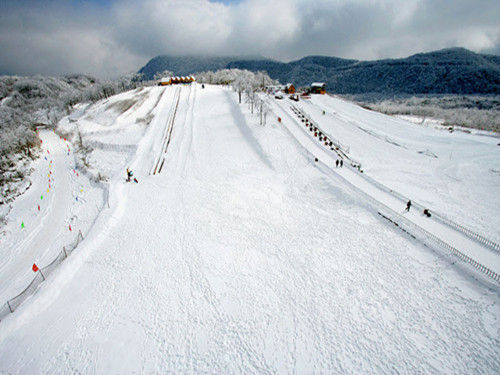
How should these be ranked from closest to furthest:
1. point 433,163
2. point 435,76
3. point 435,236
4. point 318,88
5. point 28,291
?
point 28,291 → point 435,236 → point 433,163 → point 318,88 → point 435,76

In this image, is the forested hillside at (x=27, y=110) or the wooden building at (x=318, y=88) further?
the wooden building at (x=318, y=88)

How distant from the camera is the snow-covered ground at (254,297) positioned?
33.6 feet

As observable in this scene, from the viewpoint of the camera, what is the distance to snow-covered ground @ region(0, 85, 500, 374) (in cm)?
1023

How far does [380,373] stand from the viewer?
9.42 metres

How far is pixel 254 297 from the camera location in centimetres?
1327

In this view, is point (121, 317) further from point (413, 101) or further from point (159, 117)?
point (413, 101)

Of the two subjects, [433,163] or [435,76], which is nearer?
[433,163]

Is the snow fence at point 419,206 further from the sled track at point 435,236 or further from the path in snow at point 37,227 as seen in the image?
the path in snow at point 37,227

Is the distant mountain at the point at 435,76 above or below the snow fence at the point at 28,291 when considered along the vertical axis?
above

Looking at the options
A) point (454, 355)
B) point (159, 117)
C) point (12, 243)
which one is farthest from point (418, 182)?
point (159, 117)

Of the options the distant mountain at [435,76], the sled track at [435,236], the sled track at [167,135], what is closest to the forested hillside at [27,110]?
the sled track at [167,135]

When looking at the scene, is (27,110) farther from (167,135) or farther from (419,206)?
(419,206)

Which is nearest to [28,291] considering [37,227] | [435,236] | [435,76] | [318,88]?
[37,227]

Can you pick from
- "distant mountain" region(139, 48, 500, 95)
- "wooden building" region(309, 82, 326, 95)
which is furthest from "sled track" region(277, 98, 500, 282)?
"distant mountain" region(139, 48, 500, 95)
